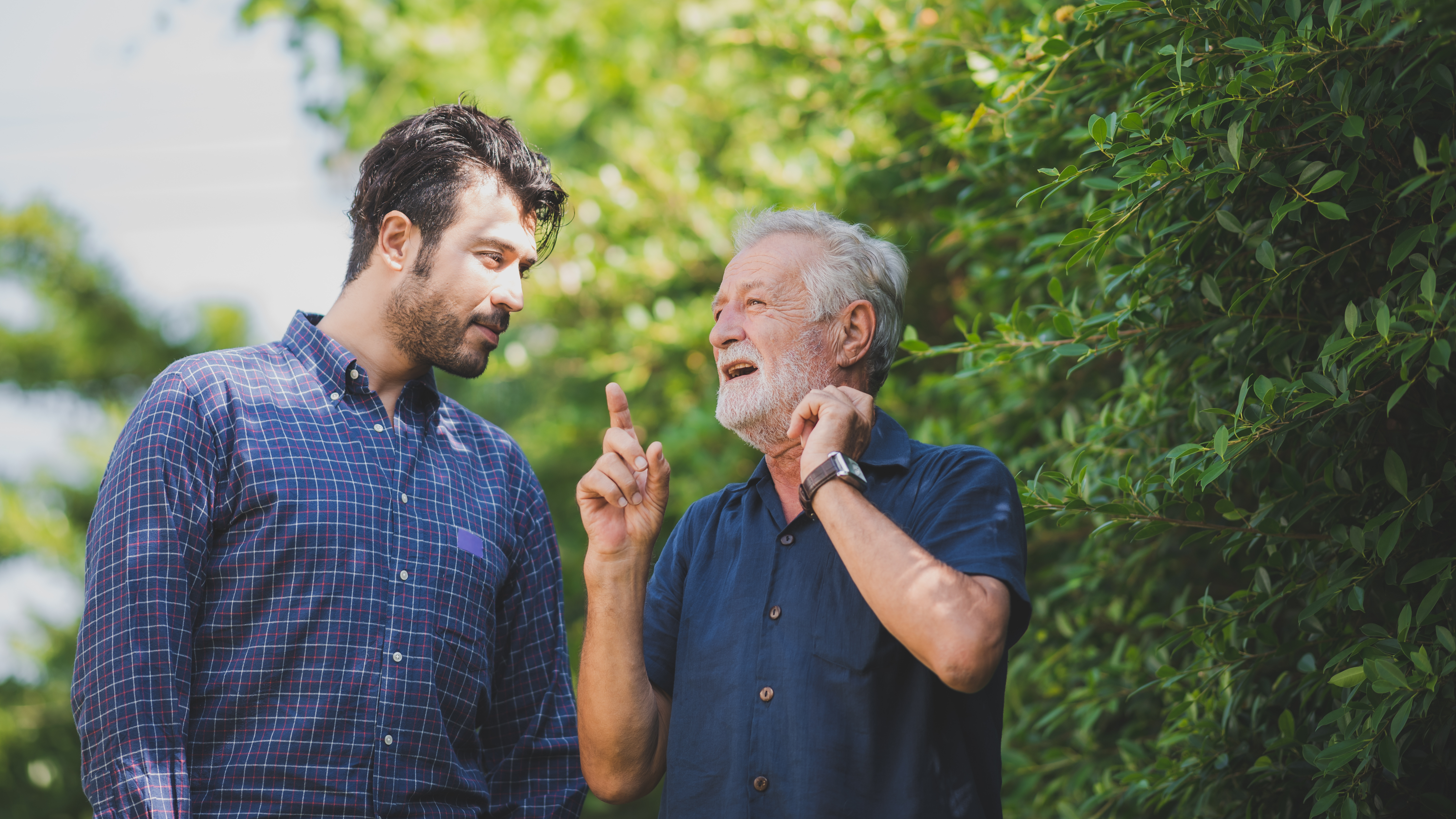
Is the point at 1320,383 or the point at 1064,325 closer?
the point at 1320,383

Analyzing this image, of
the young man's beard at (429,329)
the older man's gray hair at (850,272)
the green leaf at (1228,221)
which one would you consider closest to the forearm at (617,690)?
the young man's beard at (429,329)

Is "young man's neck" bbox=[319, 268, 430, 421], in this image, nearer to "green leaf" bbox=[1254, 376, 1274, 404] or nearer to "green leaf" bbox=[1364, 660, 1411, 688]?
"green leaf" bbox=[1254, 376, 1274, 404]

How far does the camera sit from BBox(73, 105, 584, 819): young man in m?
1.98

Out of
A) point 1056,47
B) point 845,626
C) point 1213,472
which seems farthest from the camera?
point 1056,47

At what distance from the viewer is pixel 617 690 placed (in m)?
2.17

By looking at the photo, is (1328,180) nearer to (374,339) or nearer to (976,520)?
(976,520)

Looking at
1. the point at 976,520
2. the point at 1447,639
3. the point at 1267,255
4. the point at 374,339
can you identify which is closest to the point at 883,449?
the point at 976,520

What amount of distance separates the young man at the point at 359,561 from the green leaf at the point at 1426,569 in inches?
67.0

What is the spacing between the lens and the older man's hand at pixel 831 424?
196 cm

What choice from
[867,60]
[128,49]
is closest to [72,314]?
[128,49]

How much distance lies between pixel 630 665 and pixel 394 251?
1.12m

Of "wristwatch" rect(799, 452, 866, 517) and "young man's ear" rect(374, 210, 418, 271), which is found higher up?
"young man's ear" rect(374, 210, 418, 271)

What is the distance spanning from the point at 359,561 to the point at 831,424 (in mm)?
989

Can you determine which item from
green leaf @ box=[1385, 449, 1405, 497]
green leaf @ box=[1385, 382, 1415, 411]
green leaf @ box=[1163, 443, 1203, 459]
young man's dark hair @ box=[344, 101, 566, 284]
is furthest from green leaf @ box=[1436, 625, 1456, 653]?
young man's dark hair @ box=[344, 101, 566, 284]
